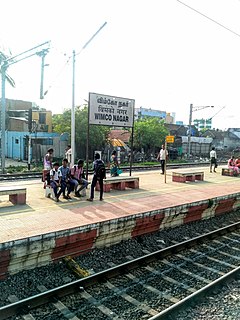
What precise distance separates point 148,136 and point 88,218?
2873 cm

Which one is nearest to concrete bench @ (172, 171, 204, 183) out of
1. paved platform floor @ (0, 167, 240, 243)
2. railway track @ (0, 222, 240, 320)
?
paved platform floor @ (0, 167, 240, 243)

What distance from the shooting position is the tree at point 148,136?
35469 mm

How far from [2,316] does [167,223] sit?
5542mm

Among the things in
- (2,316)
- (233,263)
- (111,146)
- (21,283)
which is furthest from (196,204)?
(111,146)

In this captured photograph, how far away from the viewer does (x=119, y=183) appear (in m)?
11.6

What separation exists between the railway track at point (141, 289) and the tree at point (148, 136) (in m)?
28.0

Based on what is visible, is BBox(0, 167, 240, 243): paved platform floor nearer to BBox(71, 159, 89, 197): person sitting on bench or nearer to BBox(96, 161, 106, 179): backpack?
BBox(71, 159, 89, 197): person sitting on bench

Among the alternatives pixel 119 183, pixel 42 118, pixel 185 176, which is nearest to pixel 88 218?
pixel 119 183

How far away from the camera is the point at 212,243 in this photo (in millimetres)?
8438

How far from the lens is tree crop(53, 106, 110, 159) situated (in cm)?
2967

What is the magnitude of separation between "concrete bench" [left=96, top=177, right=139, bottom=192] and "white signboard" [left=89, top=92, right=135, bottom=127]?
2.07 m

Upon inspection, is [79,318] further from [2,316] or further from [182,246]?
[182,246]

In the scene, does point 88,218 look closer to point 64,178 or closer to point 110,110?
point 64,178

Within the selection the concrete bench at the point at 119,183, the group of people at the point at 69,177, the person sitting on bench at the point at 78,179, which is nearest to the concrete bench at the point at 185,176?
the concrete bench at the point at 119,183
